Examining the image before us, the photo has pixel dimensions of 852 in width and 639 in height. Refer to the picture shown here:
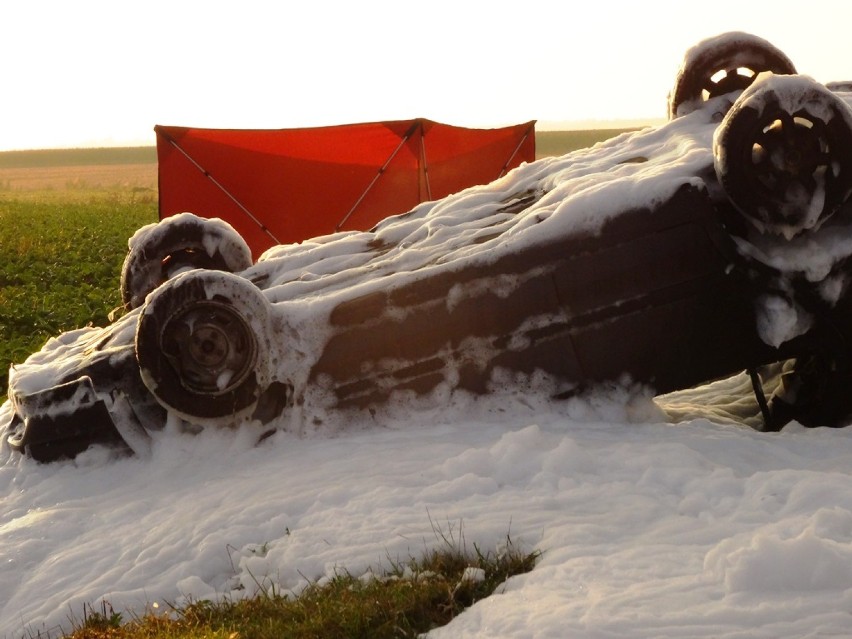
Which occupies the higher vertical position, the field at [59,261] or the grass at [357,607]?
the field at [59,261]

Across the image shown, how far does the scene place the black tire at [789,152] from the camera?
573 cm

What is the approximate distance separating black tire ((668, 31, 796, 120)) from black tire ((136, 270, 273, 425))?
10.2 feet

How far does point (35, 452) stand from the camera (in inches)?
251

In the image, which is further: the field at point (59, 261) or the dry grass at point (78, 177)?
the dry grass at point (78, 177)

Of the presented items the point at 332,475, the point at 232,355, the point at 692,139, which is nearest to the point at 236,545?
the point at 332,475

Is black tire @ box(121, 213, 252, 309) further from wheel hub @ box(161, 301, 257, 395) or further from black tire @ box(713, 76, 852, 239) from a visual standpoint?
black tire @ box(713, 76, 852, 239)

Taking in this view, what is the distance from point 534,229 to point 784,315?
138 centimetres

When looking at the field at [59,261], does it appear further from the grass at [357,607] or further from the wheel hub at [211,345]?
the grass at [357,607]

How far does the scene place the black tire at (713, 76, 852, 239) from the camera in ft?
18.8

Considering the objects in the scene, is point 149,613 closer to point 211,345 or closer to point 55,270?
point 211,345

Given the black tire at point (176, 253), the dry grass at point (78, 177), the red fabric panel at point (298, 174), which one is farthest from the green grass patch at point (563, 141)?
the black tire at point (176, 253)

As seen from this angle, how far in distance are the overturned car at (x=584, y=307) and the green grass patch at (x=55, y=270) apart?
5.81 m

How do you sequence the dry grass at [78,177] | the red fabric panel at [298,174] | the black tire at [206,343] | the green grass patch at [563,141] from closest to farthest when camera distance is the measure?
the black tire at [206,343], the red fabric panel at [298,174], the dry grass at [78,177], the green grass patch at [563,141]

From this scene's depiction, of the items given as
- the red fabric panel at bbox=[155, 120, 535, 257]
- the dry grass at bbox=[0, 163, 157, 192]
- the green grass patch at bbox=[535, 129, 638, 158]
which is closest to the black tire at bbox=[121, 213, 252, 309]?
the red fabric panel at bbox=[155, 120, 535, 257]
